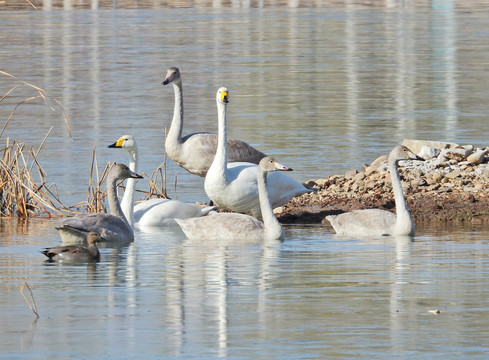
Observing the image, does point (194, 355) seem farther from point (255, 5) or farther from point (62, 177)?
point (255, 5)

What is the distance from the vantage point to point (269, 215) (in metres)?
12.8

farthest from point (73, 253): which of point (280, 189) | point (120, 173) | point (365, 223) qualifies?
point (280, 189)

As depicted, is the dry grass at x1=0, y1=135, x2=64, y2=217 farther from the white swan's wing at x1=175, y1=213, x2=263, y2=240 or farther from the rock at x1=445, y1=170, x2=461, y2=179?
the rock at x1=445, y1=170, x2=461, y2=179

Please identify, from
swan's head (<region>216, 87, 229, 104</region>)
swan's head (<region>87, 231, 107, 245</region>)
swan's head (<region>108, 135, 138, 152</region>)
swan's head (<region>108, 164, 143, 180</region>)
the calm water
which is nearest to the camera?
the calm water

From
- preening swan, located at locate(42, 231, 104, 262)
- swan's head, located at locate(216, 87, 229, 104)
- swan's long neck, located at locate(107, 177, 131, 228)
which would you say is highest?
swan's head, located at locate(216, 87, 229, 104)

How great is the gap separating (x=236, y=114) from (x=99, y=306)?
679 inches

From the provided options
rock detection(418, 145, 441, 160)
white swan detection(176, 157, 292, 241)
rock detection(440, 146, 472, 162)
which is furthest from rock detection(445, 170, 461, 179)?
white swan detection(176, 157, 292, 241)

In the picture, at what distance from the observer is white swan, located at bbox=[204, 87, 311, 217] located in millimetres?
14359

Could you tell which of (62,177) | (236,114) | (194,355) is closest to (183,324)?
(194,355)

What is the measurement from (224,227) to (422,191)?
301cm

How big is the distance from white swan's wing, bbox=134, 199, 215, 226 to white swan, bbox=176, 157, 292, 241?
0.82 m

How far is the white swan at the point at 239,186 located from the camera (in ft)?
47.1

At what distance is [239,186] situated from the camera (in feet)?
47.1

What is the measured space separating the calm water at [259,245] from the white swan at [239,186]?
2.71 feet
